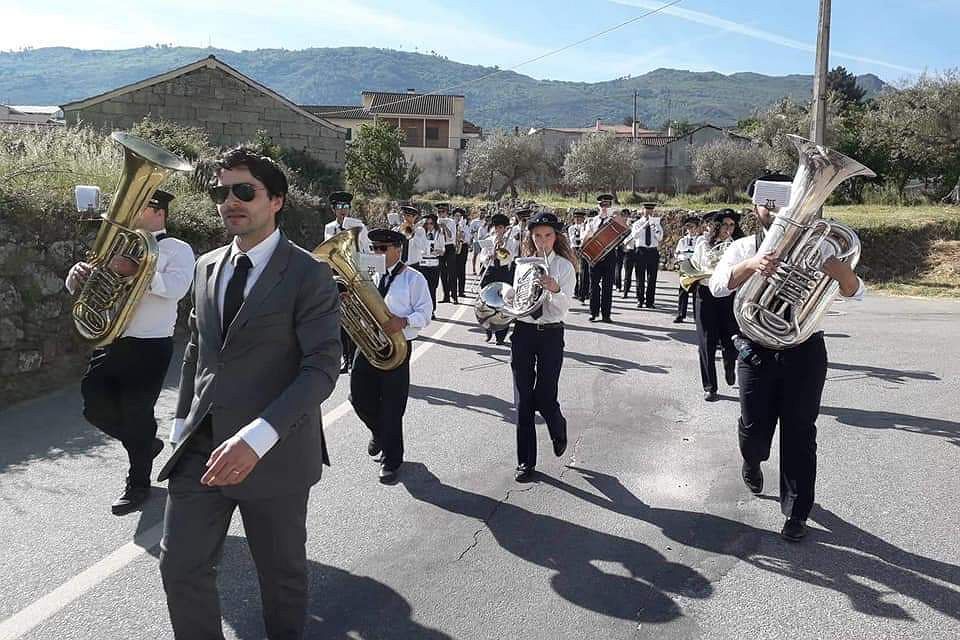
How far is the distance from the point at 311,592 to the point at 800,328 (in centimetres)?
293

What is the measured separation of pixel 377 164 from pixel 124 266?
41.5 m

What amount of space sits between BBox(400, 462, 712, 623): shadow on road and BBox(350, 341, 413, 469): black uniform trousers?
40 cm

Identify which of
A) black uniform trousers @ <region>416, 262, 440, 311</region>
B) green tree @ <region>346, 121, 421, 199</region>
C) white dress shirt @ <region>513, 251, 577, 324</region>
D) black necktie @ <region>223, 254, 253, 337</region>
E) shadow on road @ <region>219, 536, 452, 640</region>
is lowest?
shadow on road @ <region>219, 536, 452, 640</region>

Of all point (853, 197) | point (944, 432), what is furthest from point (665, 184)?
point (944, 432)

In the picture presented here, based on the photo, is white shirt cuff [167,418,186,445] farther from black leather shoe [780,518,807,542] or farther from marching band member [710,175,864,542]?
black leather shoe [780,518,807,542]

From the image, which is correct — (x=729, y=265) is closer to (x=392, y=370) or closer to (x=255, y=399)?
(x=392, y=370)

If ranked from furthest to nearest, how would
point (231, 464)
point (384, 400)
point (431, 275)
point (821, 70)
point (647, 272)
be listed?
point (821, 70)
point (647, 272)
point (431, 275)
point (384, 400)
point (231, 464)

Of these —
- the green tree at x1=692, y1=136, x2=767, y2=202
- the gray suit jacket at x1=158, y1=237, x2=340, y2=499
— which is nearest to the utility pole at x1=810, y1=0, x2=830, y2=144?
the gray suit jacket at x1=158, y1=237, x2=340, y2=499

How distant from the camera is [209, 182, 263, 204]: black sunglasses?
3.06m

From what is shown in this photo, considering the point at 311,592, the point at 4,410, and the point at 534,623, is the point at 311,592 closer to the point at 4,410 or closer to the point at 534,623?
the point at 534,623

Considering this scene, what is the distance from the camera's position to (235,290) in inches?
122

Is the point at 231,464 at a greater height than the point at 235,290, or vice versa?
the point at 235,290

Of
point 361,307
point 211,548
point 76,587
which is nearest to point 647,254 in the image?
point 361,307

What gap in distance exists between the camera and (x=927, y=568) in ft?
14.1
